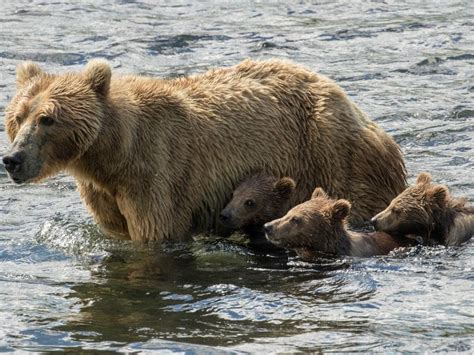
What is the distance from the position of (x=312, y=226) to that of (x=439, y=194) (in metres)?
1.28

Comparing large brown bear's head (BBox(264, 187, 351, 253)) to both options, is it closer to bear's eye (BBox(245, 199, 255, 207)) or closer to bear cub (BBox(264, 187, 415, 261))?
bear cub (BBox(264, 187, 415, 261))

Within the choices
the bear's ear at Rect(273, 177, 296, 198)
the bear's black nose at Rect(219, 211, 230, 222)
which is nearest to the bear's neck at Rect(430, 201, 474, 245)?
the bear's ear at Rect(273, 177, 296, 198)

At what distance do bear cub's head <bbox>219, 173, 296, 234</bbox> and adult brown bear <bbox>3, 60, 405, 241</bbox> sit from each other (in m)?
0.19

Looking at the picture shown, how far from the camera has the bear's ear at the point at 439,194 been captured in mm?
11234

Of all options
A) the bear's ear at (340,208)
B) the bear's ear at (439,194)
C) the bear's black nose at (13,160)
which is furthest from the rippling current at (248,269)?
the bear's black nose at (13,160)

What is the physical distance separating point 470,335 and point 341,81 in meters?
8.48

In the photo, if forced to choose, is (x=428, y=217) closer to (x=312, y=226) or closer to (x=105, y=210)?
(x=312, y=226)

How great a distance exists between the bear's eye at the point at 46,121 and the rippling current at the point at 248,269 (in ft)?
4.32

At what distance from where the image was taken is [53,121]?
10.0 meters

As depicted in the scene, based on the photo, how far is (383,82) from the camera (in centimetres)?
1677

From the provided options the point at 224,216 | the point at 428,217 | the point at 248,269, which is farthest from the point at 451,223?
the point at 224,216

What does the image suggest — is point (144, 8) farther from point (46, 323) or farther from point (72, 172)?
point (46, 323)

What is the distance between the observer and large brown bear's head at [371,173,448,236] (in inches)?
442

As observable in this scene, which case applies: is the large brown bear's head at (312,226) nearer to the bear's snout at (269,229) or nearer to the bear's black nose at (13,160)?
the bear's snout at (269,229)
